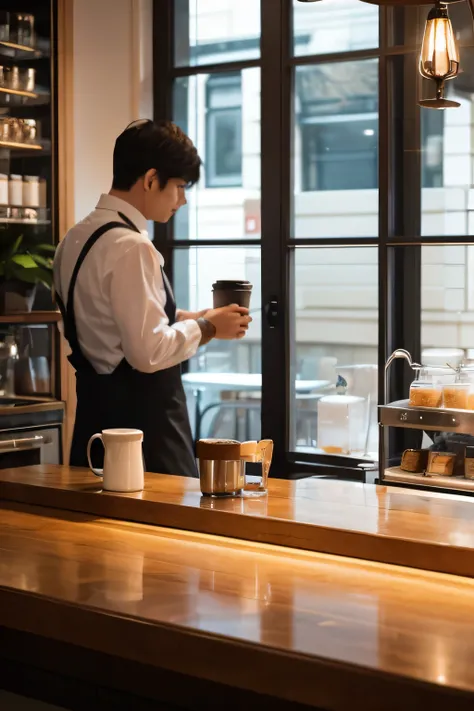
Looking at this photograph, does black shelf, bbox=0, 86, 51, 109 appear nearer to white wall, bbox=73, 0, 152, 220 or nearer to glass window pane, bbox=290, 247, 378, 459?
white wall, bbox=73, 0, 152, 220

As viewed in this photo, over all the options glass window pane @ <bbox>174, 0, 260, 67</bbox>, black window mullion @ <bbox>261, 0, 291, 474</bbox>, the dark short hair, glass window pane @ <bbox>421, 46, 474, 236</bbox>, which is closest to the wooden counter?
the dark short hair

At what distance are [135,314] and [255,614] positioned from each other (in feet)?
3.94

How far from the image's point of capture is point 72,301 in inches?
110

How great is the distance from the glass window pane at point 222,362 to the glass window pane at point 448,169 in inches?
36.7

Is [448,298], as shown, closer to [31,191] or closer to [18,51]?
[31,191]

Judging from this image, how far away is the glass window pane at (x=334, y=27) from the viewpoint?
180 inches

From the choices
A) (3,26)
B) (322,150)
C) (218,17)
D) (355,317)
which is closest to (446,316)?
(355,317)

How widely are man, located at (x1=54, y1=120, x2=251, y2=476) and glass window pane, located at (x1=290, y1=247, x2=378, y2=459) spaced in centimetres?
179

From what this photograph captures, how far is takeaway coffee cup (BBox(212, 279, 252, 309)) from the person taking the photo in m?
2.86

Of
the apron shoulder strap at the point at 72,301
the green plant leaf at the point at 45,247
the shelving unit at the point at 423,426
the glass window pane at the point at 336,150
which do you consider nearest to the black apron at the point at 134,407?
the apron shoulder strap at the point at 72,301

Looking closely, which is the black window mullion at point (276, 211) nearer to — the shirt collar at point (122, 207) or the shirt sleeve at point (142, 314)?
the shirt collar at point (122, 207)

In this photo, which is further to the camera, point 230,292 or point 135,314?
point 230,292

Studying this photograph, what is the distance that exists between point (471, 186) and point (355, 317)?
781mm

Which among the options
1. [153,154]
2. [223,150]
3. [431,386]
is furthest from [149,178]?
[223,150]
